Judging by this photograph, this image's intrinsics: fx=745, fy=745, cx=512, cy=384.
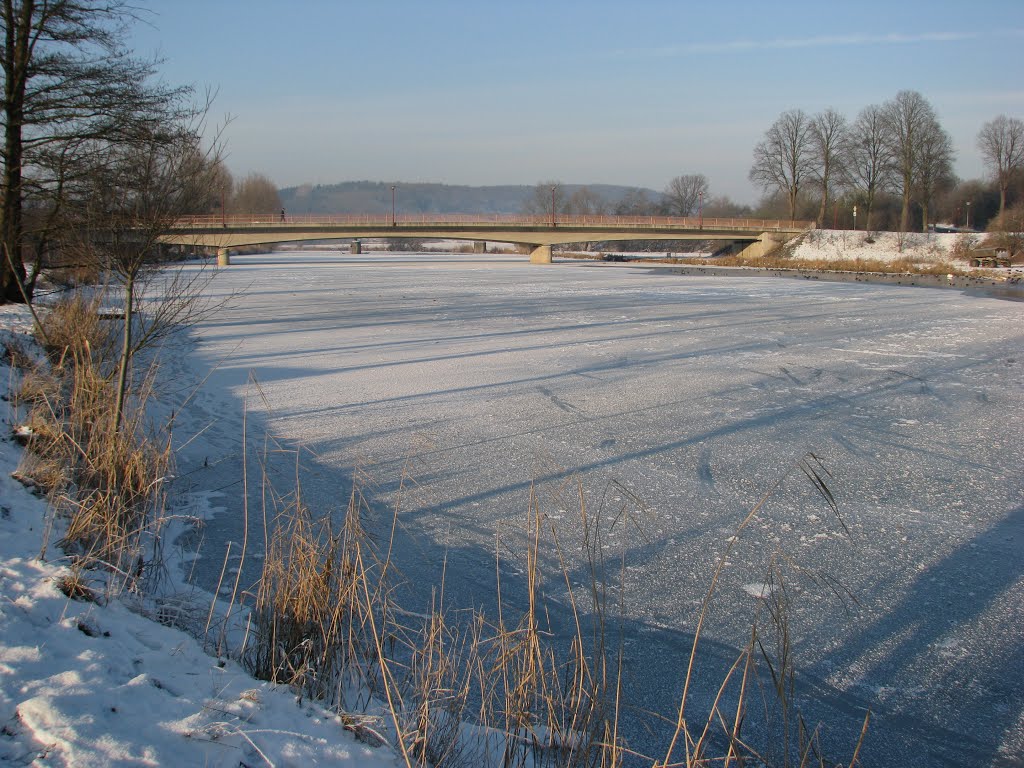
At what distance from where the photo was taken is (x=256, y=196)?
106188 millimetres

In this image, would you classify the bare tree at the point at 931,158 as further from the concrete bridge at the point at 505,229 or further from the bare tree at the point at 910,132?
the concrete bridge at the point at 505,229

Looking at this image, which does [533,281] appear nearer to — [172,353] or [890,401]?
[172,353]

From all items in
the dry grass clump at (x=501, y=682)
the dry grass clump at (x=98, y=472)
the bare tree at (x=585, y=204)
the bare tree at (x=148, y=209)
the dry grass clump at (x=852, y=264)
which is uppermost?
the bare tree at (x=585, y=204)

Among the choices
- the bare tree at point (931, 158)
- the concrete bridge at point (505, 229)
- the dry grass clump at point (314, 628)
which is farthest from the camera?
the bare tree at point (931, 158)

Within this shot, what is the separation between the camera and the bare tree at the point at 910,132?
58.2 metres

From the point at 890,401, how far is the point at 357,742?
793 centimetres

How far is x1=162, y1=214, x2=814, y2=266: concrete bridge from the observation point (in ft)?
156

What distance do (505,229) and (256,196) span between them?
67895 mm

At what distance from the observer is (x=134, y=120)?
41.4ft

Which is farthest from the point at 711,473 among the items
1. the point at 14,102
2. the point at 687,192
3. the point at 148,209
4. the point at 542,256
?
the point at 687,192

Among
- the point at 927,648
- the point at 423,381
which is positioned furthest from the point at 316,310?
the point at 927,648

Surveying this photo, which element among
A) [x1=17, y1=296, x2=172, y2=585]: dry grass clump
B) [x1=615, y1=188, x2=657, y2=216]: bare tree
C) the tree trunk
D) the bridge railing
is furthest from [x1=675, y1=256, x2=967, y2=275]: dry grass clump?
[x1=615, y1=188, x2=657, y2=216]: bare tree

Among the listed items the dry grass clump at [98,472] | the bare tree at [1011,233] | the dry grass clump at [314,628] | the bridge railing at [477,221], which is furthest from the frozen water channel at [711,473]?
the bridge railing at [477,221]

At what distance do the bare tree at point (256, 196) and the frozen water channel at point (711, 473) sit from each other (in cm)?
9058
